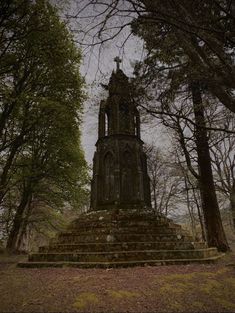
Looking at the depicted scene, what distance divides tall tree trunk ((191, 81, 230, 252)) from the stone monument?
57.2 inches

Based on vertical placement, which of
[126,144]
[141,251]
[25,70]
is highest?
[25,70]

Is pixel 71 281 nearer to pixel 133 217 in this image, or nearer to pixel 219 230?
pixel 133 217

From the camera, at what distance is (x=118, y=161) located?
41.4ft

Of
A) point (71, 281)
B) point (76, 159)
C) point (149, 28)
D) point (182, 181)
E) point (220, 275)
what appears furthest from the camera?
point (182, 181)

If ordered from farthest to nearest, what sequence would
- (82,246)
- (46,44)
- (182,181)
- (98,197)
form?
1. (182,181)
2. (98,197)
3. (46,44)
4. (82,246)

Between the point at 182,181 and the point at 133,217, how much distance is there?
16455 mm

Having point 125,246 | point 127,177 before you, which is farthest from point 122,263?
point 127,177

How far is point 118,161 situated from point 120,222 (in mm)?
3752

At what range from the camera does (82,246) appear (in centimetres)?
862

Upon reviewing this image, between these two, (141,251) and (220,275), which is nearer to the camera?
(220,275)

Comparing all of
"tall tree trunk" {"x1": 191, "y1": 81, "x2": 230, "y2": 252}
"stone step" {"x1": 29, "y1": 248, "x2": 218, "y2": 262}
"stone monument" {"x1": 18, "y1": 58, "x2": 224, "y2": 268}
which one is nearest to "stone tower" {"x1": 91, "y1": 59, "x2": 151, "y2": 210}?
"stone monument" {"x1": 18, "y1": 58, "x2": 224, "y2": 268}

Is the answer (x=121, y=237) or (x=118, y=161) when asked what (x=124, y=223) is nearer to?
(x=121, y=237)

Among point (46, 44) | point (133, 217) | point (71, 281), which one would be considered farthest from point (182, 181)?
point (71, 281)

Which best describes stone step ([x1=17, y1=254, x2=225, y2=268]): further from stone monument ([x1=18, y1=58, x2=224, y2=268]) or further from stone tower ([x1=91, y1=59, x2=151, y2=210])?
stone tower ([x1=91, y1=59, x2=151, y2=210])
